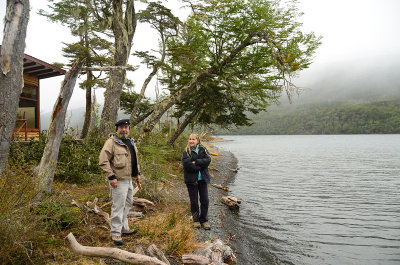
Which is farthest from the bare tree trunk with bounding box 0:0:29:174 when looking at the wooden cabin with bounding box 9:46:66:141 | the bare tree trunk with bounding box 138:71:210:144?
the wooden cabin with bounding box 9:46:66:141

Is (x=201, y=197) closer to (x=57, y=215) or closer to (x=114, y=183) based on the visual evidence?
(x=114, y=183)

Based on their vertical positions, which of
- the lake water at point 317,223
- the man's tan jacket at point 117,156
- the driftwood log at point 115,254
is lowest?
the lake water at point 317,223

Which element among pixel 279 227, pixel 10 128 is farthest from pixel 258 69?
pixel 10 128

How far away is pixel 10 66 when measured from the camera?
4906 millimetres

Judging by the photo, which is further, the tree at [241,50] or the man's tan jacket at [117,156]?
the tree at [241,50]

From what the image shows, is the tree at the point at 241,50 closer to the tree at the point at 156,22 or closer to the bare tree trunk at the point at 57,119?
the tree at the point at 156,22

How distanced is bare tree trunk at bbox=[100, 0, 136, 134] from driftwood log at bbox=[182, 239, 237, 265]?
24.9 feet

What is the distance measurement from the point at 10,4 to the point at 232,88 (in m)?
11.4

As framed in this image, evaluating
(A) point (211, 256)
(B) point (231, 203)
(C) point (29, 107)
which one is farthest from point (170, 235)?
(C) point (29, 107)

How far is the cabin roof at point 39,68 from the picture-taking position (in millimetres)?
13242

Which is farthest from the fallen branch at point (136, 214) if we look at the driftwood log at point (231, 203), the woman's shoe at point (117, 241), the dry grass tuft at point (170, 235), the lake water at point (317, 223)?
the driftwood log at point (231, 203)

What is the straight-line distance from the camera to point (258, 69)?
48.0ft

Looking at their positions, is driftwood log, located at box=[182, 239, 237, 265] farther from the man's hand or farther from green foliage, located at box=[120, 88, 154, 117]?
green foliage, located at box=[120, 88, 154, 117]

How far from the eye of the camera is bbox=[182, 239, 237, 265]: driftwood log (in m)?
4.21
